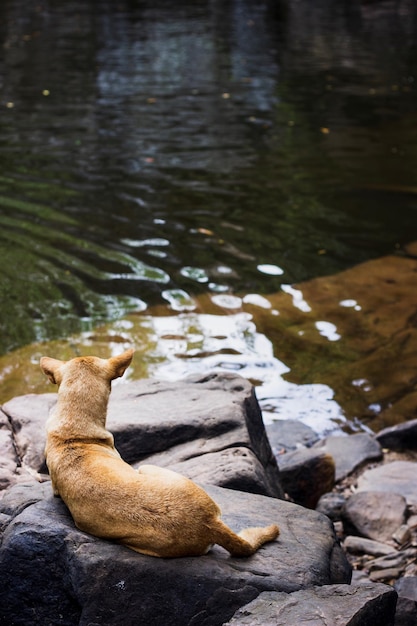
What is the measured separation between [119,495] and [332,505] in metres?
2.59

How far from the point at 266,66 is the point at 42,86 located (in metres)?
5.42

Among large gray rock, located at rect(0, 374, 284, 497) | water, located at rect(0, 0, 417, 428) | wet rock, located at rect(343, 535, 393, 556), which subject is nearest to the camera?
large gray rock, located at rect(0, 374, 284, 497)

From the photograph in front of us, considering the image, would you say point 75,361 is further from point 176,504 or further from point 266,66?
point 266,66

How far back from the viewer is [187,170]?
1239cm

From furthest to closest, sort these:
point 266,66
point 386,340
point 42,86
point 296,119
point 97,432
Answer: point 266,66
point 42,86
point 296,119
point 386,340
point 97,432

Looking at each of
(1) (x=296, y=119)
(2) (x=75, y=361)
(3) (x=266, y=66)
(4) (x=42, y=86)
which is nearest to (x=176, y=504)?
(2) (x=75, y=361)

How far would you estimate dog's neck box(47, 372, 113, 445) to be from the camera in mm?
3672

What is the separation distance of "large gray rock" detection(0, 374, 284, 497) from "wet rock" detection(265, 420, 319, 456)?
3.62 feet

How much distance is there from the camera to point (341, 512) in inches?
218

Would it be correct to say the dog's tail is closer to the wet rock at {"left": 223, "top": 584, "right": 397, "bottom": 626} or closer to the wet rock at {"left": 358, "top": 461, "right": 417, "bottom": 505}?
the wet rock at {"left": 223, "top": 584, "right": 397, "bottom": 626}

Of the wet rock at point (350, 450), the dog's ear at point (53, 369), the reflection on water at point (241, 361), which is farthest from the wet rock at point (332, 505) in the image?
the dog's ear at point (53, 369)

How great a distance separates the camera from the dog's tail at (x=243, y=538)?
3.42 metres

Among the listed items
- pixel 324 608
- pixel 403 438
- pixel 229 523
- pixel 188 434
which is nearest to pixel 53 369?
pixel 229 523

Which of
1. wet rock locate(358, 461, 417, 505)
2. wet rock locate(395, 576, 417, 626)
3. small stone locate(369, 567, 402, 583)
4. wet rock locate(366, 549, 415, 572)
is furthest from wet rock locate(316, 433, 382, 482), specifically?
wet rock locate(395, 576, 417, 626)
